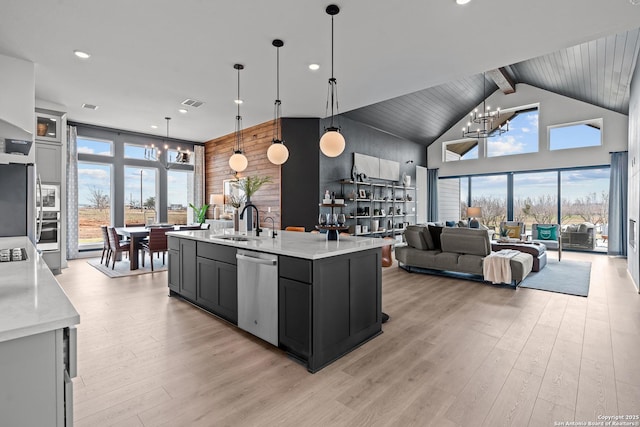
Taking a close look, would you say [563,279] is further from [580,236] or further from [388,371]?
[388,371]

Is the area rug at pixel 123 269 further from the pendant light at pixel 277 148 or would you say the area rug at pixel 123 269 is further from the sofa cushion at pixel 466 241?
the sofa cushion at pixel 466 241

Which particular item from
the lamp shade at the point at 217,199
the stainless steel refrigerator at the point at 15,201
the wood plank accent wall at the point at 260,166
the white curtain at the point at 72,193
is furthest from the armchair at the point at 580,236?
the white curtain at the point at 72,193

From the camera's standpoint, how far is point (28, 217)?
13.4 feet

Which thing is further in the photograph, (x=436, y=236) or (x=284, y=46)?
(x=436, y=236)

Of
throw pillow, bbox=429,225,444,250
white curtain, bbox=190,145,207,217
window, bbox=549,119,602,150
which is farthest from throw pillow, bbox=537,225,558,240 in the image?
white curtain, bbox=190,145,207,217

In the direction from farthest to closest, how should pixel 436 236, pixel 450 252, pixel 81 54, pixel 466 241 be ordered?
pixel 436 236 → pixel 450 252 → pixel 466 241 → pixel 81 54

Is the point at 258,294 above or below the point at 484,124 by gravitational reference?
below

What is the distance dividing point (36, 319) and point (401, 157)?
9.47 m

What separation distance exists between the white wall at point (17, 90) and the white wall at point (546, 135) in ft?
34.2

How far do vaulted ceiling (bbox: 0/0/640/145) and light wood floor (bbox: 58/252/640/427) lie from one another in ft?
10.3

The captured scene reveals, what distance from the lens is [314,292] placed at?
237cm

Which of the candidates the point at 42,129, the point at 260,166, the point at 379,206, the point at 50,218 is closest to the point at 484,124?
the point at 379,206

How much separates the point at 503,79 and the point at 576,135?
2.49 meters

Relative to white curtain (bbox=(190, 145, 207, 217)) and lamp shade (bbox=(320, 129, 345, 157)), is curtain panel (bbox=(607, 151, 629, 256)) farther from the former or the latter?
white curtain (bbox=(190, 145, 207, 217))
